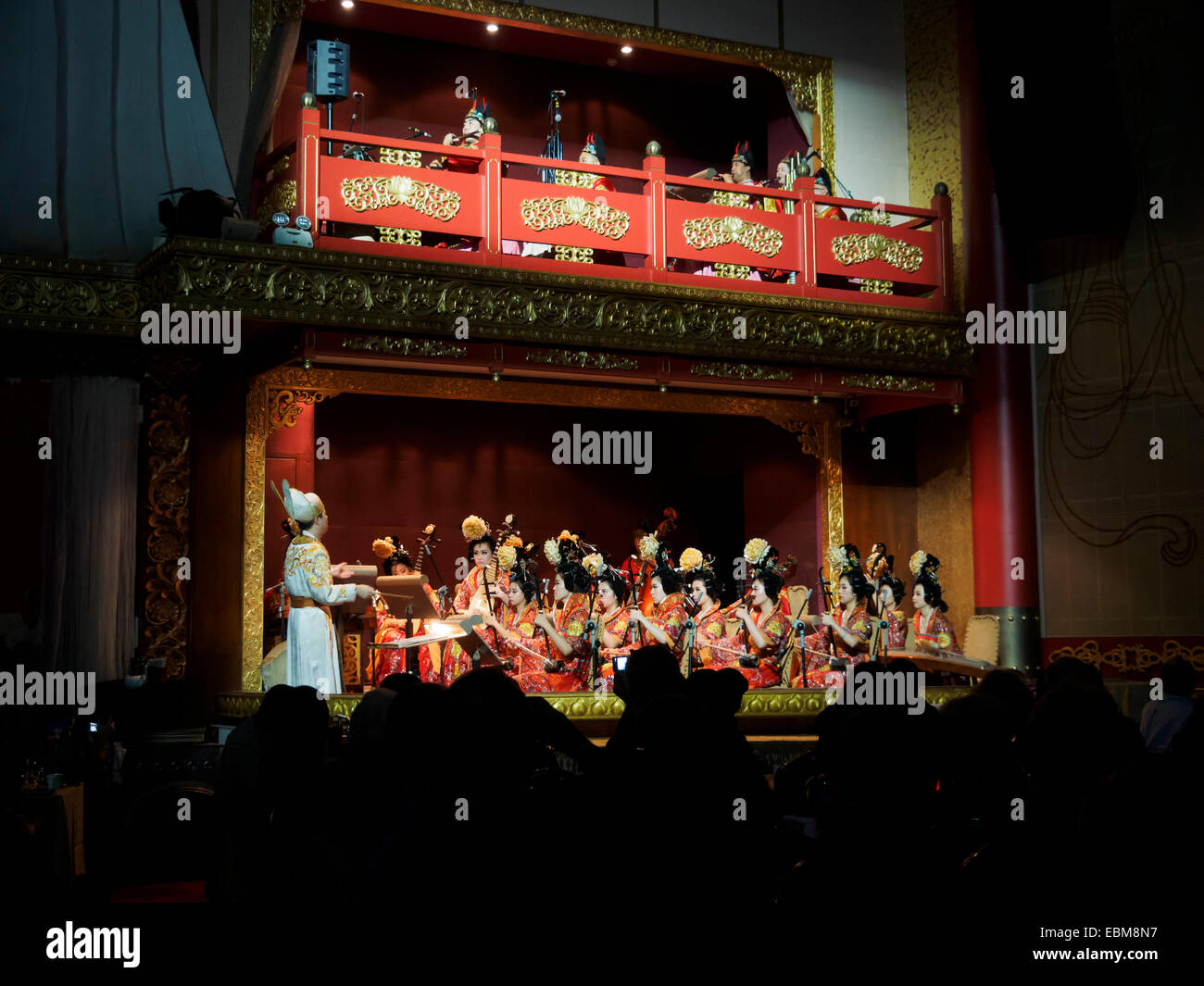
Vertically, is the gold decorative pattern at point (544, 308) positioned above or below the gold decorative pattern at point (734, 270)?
below

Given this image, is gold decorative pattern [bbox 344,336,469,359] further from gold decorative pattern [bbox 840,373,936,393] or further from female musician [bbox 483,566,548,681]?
gold decorative pattern [bbox 840,373,936,393]

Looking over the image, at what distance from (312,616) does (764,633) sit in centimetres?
353

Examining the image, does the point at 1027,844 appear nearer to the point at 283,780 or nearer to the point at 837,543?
the point at 283,780

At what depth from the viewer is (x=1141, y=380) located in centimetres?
1044

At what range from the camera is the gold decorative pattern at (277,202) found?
915 centimetres

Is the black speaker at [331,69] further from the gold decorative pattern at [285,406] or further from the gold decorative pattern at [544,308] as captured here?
the gold decorative pattern at [285,406]

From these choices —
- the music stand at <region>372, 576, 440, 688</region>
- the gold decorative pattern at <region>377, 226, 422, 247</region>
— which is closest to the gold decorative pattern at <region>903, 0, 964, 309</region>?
the gold decorative pattern at <region>377, 226, 422, 247</region>

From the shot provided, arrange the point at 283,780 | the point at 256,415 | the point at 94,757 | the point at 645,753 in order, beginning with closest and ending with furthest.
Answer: the point at 645,753, the point at 283,780, the point at 94,757, the point at 256,415

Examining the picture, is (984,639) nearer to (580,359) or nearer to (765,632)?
(765,632)

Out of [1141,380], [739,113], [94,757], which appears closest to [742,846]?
[94,757]

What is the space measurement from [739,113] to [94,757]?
33.6ft
